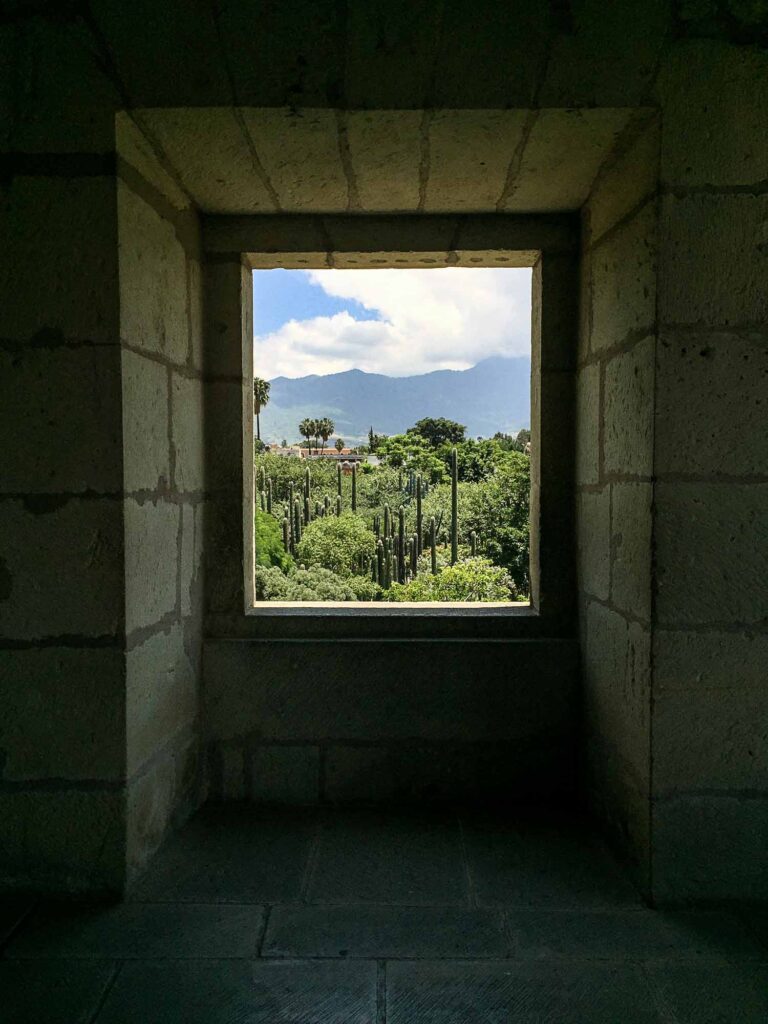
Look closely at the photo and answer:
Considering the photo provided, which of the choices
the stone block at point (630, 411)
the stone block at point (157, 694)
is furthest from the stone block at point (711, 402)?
the stone block at point (157, 694)

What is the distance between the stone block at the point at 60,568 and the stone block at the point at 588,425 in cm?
138

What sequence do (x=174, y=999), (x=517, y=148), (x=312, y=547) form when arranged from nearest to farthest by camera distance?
(x=174, y=999), (x=517, y=148), (x=312, y=547)

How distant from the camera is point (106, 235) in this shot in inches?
64.4

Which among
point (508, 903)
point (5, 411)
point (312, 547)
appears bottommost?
point (508, 903)

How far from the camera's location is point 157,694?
1875 mm

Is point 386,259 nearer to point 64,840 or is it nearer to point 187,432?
point 187,432

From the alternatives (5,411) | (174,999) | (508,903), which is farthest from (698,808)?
(5,411)

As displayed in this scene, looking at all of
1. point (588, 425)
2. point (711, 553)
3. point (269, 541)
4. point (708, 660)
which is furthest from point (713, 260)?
point (269, 541)

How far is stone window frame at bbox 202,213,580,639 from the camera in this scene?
7.29ft

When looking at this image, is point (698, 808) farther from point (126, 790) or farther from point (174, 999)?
point (126, 790)

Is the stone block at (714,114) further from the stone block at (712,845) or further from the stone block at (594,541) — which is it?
the stone block at (712,845)

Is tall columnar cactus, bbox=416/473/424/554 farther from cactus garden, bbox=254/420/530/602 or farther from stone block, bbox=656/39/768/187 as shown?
stone block, bbox=656/39/768/187

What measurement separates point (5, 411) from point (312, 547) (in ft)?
5.27

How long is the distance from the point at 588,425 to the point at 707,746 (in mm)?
978
